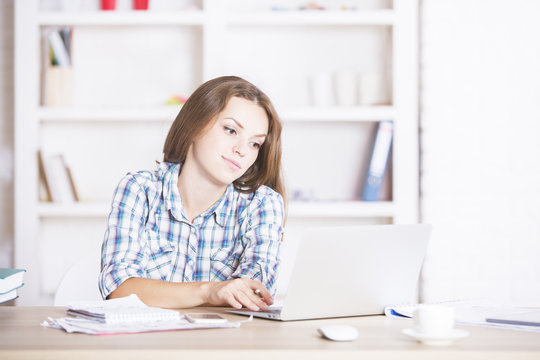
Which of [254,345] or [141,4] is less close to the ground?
[141,4]

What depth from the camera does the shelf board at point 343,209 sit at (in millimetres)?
2789

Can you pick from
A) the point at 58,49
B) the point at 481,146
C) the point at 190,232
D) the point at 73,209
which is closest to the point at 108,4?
the point at 58,49

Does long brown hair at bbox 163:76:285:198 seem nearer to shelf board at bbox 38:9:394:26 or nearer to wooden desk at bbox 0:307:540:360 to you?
wooden desk at bbox 0:307:540:360

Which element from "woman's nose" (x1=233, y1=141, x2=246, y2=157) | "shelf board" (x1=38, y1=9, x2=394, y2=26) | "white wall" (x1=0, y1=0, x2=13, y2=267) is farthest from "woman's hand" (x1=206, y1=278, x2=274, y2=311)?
"white wall" (x1=0, y1=0, x2=13, y2=267)

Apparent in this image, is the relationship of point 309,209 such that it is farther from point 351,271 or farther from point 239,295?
point 351,271

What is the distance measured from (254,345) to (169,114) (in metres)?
1.99

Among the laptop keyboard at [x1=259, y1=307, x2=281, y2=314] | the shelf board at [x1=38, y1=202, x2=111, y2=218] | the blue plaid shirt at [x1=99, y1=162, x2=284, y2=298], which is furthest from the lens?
the shelf board at [x1=38, y1=202, x2=111, y2=218]

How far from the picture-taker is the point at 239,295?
1330mm

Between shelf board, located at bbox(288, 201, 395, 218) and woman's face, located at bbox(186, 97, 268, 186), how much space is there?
103 cm

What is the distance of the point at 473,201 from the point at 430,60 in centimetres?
66

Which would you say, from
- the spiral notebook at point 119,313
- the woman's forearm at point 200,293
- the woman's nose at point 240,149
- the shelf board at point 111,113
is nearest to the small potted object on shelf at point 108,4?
the shelf board at point 111,113

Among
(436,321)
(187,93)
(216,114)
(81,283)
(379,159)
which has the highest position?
(187,93)

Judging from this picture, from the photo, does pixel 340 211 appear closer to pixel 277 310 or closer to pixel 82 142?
pixel 82 142

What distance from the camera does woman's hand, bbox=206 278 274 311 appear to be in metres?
1.32
